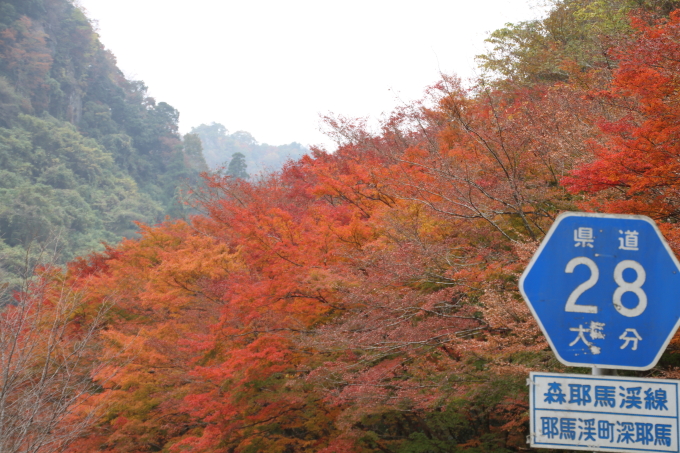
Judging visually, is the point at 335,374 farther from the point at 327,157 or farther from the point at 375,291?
the point at 327,157

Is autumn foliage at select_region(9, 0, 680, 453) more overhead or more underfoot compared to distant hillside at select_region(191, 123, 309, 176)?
more underfoot

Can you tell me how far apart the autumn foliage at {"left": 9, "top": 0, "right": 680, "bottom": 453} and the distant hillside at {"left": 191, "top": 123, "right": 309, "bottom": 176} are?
8400cm

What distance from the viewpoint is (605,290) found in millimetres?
1928

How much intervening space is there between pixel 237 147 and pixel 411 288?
317ft

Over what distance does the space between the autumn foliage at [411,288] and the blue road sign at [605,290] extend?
4.06 metres

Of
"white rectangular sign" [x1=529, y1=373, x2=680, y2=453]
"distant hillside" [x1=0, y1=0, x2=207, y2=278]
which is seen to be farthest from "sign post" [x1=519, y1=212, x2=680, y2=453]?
"distant hillside" [x1=0, y1=0, x2=207, y2=278]

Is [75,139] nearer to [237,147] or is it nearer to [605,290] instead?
[237,147]

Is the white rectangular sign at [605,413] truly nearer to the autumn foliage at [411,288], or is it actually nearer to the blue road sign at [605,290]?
the blue road sign at [605,290]

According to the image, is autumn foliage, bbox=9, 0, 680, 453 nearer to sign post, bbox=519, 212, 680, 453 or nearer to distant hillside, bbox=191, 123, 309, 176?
sign post, bbox=519, 212, 680, 453

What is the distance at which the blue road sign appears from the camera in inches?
75.0

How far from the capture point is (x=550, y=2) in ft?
64.5

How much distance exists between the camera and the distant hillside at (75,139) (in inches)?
1665

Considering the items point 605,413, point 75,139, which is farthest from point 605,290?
point 75,139

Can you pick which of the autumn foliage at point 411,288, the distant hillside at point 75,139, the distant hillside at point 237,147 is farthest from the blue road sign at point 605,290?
the distant hillside at point 237,147
